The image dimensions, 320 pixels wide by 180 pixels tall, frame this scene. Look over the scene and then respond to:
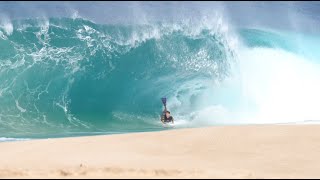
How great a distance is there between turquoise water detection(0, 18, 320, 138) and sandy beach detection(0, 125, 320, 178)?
21.9ft

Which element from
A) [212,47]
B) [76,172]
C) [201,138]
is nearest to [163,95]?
[212,47]

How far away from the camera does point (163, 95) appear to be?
17.8 meters

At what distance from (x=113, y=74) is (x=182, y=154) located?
35.9 ft

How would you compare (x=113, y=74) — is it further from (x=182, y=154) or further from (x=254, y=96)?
(x=182, y=154)

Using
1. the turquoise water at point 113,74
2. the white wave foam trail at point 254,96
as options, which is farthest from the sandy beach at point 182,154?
the white wave foam trail at point 254,96

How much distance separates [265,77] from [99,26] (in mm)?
6660

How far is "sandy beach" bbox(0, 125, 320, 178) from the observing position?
613 centimetres

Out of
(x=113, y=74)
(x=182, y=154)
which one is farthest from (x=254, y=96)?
(x=182, y=154)

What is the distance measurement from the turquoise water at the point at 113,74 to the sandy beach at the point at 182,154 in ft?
21.9

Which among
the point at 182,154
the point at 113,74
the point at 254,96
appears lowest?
the point at 182,154

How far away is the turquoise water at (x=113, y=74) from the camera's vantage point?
1648cm

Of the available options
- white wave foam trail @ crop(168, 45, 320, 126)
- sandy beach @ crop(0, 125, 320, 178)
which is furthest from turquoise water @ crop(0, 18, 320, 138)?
sandy beach @ crop(0, 125, 320, 178)

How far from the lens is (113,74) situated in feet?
60.1

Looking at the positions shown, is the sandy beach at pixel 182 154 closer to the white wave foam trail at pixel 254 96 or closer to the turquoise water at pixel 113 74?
the turquoise water at pixel 113 74
